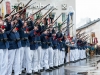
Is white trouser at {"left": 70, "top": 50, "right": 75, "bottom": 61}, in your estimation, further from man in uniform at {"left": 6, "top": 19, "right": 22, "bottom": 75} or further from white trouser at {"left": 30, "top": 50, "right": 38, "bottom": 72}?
man in uniform at {"left": 6, "top": 19, "right": 22, "bottom": 75}

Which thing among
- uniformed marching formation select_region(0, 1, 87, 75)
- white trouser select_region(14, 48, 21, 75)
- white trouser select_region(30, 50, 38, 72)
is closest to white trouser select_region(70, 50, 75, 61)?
uniformed marching formation select_region(0, 1, 87, 75)

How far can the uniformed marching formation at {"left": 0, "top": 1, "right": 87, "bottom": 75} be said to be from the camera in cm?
804

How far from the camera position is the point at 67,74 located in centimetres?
910

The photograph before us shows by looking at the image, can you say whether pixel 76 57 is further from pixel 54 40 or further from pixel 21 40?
pixel 21 40

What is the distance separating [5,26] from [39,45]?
2.46m

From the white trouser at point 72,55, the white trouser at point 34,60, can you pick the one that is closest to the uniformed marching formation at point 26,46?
the white trouser at point 34,60

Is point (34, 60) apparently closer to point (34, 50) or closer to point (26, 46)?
point (34, 50)

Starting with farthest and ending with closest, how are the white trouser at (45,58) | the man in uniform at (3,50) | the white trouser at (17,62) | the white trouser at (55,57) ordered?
the white trouser at (55,57)
the white trouser at (45,58)
the white trouser at (17,62)
the man in uniform at (3,50)

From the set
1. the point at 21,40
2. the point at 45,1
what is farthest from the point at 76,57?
the point at 21,40

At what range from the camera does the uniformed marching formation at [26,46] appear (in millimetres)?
8045

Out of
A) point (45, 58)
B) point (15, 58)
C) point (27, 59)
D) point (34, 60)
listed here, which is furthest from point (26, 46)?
point (45, 58)

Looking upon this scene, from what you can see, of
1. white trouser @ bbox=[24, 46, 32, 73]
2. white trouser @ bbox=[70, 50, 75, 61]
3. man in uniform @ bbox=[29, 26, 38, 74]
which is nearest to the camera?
white trouser @ bbox=[24, 46, 32, 73]

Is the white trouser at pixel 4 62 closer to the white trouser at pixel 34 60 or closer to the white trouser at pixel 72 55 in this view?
the white trouser at pixel 34 60

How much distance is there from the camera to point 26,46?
30.3 feet
